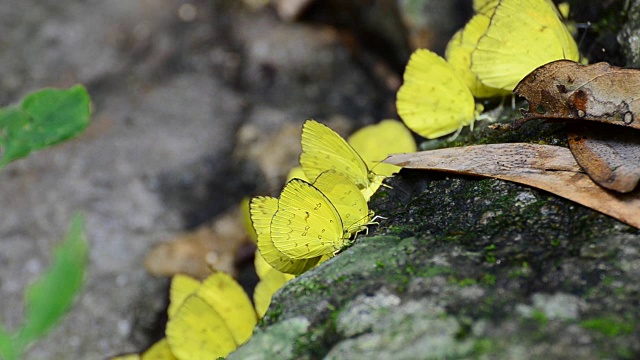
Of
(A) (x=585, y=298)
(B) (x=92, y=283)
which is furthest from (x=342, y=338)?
(B) (x=92, y=283)

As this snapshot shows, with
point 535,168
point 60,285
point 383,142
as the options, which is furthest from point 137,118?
point 60,285

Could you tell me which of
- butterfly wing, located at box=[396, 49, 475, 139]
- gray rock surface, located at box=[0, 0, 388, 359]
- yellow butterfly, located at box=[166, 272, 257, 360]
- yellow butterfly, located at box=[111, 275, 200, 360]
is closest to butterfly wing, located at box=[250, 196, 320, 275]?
yellow butterfly, located at box=[166, 272, 257, 360]

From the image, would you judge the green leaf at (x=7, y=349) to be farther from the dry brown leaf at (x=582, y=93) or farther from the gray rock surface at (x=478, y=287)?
the dry brown leaf at (x=582, y=93)

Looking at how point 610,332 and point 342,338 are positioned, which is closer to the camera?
point 610,332

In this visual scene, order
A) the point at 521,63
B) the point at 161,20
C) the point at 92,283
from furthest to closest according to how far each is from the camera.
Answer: the point at 161,20
the point at 92,283
the point at 521,63

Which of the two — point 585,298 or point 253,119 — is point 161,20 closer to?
Result: point 253,119
